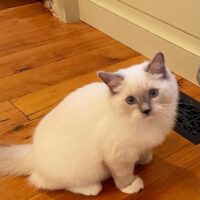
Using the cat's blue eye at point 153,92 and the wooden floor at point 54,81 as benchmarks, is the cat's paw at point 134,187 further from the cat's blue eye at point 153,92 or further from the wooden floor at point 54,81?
the cat's blue eye at point 153,92

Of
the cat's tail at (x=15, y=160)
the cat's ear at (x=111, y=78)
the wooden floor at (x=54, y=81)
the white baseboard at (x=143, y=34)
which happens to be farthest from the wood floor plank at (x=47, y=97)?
the cat's ear at (x=111, y=78)

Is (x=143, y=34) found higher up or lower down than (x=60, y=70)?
higher up

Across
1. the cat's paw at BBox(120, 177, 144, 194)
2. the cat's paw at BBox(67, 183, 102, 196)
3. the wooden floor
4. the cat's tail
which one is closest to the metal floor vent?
the wooden floor

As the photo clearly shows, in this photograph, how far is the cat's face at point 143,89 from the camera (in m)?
0.88

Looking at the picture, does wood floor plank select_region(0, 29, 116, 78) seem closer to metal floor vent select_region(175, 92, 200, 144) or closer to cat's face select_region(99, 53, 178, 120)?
metal floor vent select_region(175, 92, 200, 144)

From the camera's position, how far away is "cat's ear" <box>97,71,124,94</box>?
875mm

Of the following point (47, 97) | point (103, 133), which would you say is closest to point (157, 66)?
point (103, 133)

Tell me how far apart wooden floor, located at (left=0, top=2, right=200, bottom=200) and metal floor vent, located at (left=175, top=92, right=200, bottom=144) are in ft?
0.11

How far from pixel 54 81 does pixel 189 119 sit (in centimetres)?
62

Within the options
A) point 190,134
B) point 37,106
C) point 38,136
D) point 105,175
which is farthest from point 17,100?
point 190,134

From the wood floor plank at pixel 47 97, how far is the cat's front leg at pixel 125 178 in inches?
19.6

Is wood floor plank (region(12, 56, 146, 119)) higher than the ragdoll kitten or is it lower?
lower

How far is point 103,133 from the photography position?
966 millimetres

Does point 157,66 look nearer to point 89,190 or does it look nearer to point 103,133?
point 103,133
